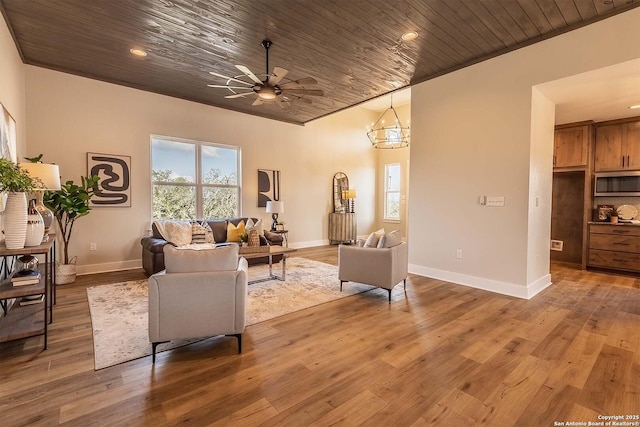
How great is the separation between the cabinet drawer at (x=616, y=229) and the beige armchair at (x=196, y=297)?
→ 6.02 meters

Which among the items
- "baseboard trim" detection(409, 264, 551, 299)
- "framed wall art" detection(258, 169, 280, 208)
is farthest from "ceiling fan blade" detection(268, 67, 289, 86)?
"baseboard trim" detection(409, 264, 551, 299)

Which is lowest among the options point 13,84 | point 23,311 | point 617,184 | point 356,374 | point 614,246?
point 356,374

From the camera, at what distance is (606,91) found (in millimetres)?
3834

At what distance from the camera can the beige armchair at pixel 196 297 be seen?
7.30ft

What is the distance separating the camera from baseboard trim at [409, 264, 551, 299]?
3828 mm

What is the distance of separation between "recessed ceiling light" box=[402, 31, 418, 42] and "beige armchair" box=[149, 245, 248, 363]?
315 cm

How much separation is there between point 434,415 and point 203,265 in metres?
1.87

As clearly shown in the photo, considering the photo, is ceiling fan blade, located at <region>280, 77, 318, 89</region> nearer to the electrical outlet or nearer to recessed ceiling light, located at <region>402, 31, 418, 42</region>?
recessed ceiling light, located at <region>402, 31, 418, 42</region>

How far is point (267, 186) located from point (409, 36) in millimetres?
4331

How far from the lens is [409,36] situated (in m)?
3.52

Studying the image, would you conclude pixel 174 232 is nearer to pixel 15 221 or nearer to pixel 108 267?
pixel 108 267

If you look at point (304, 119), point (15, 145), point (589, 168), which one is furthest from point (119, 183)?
point (589, 168)

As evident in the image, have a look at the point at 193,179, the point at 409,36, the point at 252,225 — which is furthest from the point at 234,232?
the point at 409,36

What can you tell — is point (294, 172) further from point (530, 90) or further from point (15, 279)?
point (15, 279)
